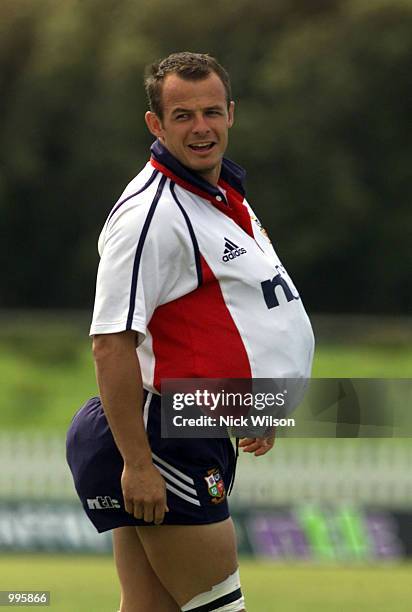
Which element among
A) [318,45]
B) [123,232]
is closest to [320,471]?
[123,232]

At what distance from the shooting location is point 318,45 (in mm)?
25031

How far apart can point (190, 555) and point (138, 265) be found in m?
0.69

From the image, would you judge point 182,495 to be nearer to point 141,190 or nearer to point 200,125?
point 141,190

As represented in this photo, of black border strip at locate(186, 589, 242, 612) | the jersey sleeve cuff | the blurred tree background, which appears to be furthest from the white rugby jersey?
the blurred tree background

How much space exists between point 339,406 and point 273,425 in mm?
294

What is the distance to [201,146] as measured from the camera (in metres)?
3.27

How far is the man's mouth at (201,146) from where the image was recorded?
3.26 meters

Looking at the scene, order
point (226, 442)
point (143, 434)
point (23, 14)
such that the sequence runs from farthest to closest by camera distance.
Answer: point (23, 14) < point (226, 442) < point (143, 434)

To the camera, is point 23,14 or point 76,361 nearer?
point 76,361

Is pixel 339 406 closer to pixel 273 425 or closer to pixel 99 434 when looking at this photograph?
pixel 273 425

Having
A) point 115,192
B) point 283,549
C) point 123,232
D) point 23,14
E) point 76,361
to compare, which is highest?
point 23,14

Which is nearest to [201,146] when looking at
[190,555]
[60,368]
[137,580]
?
[190,555]

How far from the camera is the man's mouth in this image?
3.26 m

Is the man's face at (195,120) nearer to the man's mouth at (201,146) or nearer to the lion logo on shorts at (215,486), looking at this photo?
the man's mouth at (201,146)
